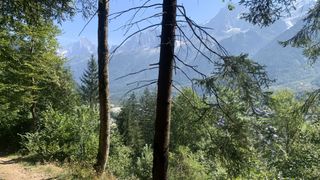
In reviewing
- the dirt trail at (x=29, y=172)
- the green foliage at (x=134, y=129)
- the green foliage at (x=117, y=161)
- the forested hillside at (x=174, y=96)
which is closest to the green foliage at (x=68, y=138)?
the forested hillside at (x=174, y=96)

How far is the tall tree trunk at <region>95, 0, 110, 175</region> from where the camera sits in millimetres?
10812

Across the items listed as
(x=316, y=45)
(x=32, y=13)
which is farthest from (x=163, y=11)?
(x=316, y=45)

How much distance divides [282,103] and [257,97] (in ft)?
139

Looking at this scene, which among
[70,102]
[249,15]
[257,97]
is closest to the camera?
[257,97]

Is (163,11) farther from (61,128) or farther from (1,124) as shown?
(1,124)

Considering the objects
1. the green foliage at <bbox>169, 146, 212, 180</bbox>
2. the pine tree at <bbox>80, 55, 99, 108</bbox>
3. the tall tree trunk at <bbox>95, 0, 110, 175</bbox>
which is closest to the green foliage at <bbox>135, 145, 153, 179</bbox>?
the green foliage at <bbox>169, 146, 212, 180</bbox>

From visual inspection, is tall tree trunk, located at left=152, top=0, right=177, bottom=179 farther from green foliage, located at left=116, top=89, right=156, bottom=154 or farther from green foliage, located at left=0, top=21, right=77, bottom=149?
green foliage, located at left=116, top=89, right=156, bottom=154

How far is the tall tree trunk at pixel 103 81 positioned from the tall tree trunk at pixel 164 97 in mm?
4437

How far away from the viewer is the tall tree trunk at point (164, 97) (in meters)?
6.03

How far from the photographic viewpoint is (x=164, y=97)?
612 centimetres

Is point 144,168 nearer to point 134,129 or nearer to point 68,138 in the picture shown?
point 68,138

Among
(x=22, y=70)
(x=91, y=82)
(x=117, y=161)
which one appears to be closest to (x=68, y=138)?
(x=117, y=161)

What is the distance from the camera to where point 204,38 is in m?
5.93

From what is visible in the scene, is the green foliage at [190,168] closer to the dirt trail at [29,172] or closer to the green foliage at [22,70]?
the dirt trail at [29,172]
